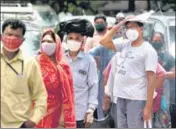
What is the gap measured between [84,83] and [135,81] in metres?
0.51

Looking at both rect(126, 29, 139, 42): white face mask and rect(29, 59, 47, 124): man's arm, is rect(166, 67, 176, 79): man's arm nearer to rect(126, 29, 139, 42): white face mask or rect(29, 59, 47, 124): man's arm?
rect(126, 29, 139, 42): white face mask

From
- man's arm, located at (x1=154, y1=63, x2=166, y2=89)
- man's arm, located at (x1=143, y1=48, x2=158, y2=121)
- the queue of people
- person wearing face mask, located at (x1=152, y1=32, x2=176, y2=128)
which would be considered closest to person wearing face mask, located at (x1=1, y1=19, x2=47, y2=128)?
the queue of people

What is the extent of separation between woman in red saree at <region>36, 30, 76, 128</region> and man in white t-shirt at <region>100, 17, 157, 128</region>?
0.79 meters

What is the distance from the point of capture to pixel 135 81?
748 centimetres

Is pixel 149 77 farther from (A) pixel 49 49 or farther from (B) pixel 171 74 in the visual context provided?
(B) pixel 171 74

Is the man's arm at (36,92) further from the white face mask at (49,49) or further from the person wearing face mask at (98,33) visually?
the person wearing face mask at (98,33)

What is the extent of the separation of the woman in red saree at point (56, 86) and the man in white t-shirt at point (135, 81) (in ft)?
2.58

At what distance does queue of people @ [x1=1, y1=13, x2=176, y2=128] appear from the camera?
552cm

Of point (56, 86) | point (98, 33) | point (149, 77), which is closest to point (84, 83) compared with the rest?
point (149, 77)

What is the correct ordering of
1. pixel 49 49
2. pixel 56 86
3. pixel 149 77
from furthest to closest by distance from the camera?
1. pixel 149 77
2. pixel 49 49
3. pixel 56 86

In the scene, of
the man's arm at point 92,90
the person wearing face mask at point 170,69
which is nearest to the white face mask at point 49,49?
the man's arm at point 92,90

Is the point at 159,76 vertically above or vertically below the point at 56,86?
below

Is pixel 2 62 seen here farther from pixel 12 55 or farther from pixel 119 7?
pixel 119 7

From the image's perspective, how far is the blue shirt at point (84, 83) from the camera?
747cm
